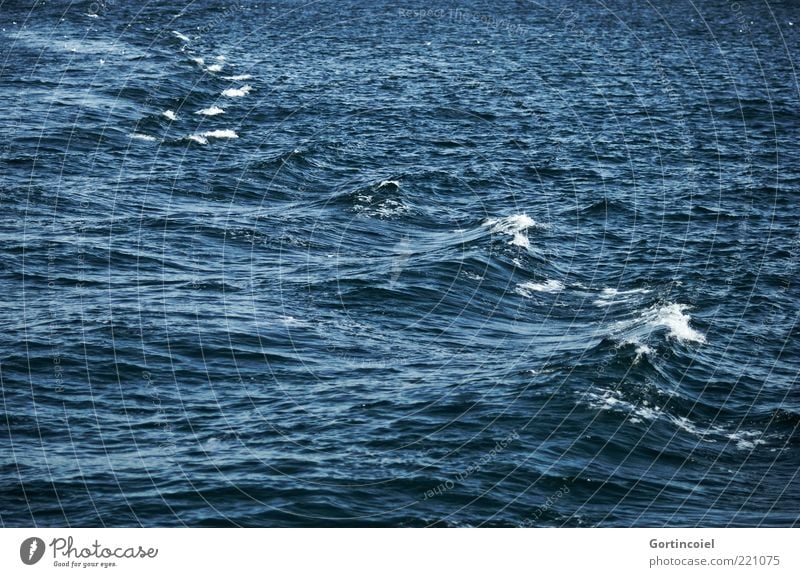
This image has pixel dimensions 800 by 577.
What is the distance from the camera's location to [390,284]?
3546 inches

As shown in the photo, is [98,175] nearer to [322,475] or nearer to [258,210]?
[258,210]

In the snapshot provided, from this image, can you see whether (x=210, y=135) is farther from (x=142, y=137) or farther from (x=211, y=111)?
(x=211, y=111)

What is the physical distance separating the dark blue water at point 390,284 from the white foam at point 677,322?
29 cm

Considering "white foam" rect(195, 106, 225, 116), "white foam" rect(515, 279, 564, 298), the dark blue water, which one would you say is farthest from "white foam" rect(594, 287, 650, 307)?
"white foam" rect(195, 106, 225, 116)

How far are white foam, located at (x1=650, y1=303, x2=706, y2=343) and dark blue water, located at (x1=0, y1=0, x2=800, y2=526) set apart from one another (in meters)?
0.29

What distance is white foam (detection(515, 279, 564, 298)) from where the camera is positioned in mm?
90750

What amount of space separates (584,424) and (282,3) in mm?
143825

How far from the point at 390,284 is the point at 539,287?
39.5 ft

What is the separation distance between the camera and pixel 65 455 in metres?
63.6

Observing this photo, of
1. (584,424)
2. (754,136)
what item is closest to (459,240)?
(584,424)

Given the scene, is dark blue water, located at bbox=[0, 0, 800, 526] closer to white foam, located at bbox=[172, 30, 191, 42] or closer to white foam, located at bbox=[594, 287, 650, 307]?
white foam, located at bbox=[594, 287, 650, 307]

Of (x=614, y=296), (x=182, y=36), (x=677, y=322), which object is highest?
(x=182, y=36)

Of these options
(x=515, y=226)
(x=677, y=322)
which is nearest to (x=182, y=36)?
(x=515, y=226)

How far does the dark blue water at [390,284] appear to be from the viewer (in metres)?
62.2
